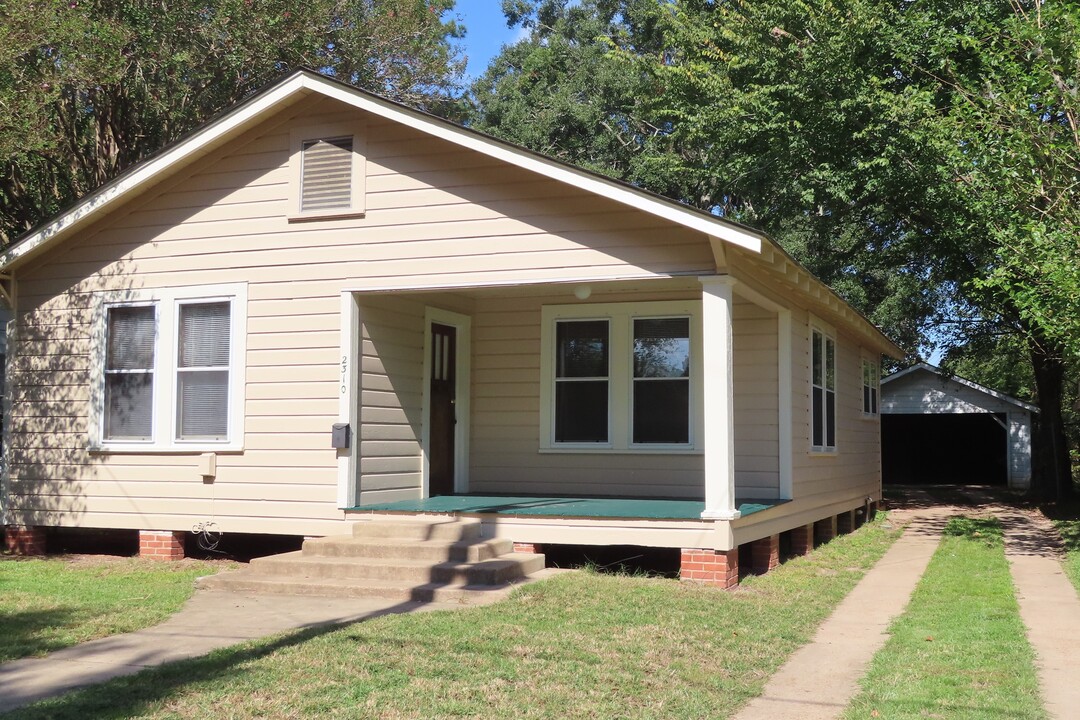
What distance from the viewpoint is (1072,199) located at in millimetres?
13172

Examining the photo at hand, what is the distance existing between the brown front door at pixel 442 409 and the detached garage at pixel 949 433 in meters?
20.2

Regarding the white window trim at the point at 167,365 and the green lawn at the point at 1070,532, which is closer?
the white window trim at the point at 167,365

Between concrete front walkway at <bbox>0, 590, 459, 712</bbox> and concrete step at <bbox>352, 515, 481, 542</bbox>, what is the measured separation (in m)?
1.49

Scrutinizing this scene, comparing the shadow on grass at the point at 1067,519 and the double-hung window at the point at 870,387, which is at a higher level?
the double-hung window at the point at 870,387

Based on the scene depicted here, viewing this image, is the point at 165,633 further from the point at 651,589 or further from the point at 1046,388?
the point at 1046,388

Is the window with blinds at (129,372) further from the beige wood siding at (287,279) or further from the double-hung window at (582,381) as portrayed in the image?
the double-hung window at (582,381)

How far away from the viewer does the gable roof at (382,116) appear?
9.34m

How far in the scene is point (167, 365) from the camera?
37.2 feet

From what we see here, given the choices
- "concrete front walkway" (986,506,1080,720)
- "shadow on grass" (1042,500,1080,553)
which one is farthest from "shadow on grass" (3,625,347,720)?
"shadow on grass" (1042,500,1080,553)

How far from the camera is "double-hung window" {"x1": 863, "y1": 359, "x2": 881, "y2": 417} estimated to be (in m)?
18.8

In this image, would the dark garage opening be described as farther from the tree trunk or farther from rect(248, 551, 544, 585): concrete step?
rect(248, 551, 544, 585): concrete step

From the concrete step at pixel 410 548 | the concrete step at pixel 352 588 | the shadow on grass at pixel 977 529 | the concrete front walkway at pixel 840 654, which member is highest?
the concrete step at pixel 410 548

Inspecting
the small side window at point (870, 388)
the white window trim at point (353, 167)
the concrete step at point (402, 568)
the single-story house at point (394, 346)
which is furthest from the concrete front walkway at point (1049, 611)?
the white window trim at point (353, 167)

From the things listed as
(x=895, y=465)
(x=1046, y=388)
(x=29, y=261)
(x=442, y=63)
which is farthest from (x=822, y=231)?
(x=29, y=261)
